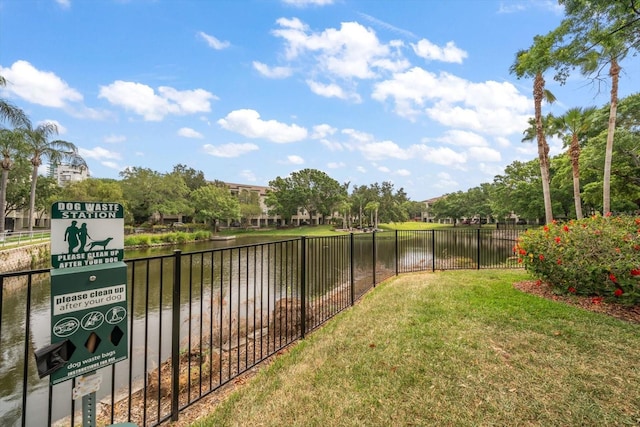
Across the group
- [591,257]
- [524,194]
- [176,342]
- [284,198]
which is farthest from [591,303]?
[284,198]

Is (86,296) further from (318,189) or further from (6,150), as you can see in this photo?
(318,189)

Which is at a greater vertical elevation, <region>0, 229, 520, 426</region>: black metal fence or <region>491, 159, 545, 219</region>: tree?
<region>491, 159, 545, 219</region>: tree

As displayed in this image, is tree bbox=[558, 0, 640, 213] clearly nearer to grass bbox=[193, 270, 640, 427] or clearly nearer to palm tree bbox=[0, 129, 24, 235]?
grass bbox=[193, 270, 640, 427]

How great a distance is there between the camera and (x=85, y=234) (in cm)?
165

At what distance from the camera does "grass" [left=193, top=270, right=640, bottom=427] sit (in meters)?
2.32

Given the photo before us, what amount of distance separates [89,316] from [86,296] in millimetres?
110

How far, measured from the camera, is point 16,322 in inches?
295

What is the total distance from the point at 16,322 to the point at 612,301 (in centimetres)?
1260

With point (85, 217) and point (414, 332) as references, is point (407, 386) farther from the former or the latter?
point (85, 217)

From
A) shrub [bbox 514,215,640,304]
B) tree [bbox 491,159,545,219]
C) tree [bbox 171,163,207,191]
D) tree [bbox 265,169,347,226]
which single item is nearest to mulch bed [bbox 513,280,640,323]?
shrub [bbox 514,215,640,304]

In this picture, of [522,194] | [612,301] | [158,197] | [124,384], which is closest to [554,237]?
[612,301]

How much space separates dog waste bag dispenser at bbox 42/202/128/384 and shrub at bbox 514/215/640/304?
6152 millimetres

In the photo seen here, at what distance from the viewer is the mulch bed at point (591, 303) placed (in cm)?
423

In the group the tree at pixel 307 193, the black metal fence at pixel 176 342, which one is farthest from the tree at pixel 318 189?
the black metal fence at pixel 176 342
